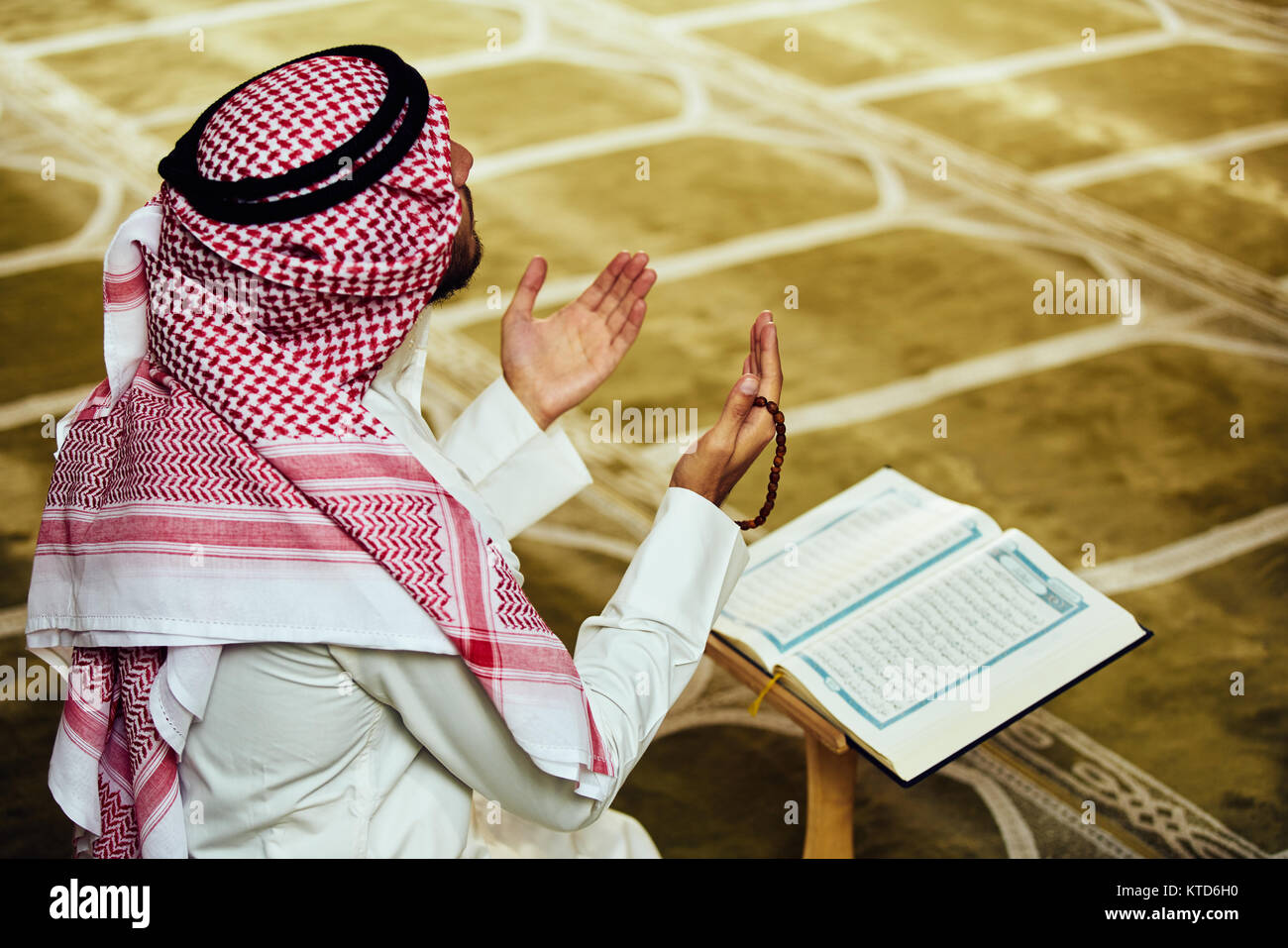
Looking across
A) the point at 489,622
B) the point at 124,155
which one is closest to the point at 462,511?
the point at 489,622

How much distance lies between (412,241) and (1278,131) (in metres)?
4.42

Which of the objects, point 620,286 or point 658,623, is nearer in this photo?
point 658,623

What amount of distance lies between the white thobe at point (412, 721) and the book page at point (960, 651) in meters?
0.30

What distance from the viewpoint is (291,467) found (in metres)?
1.28

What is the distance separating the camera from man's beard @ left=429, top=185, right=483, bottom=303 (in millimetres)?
1500

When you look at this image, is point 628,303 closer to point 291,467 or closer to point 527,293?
point 527,293

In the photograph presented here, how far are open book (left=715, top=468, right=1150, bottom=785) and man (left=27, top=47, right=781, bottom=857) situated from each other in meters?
0.36

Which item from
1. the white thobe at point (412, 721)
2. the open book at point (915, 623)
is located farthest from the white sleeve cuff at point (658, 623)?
the open book at point (915, 623)

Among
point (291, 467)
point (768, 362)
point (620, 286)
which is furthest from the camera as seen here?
point (620, 286)

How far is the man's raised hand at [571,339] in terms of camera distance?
6.19ft

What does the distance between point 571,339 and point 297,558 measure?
0.71 m

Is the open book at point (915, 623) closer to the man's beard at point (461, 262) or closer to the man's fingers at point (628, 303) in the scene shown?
the man's fingers at point (628, 303)

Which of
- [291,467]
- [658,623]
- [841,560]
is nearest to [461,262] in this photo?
[291,467]

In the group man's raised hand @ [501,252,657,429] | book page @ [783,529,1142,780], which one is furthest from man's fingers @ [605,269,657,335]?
book page @ [783,529,1142,780]
